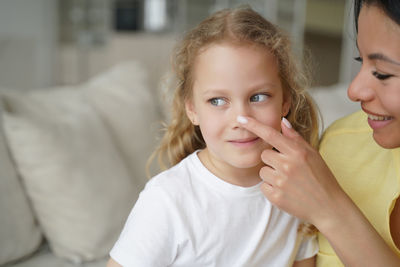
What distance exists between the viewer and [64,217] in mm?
1619

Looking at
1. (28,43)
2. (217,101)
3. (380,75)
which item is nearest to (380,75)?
(380,75)

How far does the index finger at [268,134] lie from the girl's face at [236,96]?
4 cm

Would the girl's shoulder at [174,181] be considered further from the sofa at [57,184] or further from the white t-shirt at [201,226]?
the sofa at [57,184]

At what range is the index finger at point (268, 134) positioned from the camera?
93 cm

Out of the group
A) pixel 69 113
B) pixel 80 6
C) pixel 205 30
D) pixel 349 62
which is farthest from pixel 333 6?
pixel 205 30

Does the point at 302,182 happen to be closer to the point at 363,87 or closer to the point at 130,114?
the point at 363,87

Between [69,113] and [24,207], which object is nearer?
[24,207]

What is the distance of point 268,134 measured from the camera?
3.08 ft

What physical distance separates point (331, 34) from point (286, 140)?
4.88 meters

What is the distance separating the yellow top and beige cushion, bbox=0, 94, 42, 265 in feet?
3.13

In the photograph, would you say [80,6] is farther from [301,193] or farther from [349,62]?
[301,193]

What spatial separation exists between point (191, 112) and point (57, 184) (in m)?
0.67

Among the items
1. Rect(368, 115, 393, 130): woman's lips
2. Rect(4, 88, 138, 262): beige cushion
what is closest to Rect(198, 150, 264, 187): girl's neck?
Rect(368, 115, 393, 130): woman's lips

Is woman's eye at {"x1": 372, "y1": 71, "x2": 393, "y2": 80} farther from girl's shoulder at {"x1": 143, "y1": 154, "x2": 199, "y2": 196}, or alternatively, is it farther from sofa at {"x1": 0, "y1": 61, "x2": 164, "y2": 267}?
sofa at {"x1": 0, "y1": 61, "x2": 164, "y2": 267}
